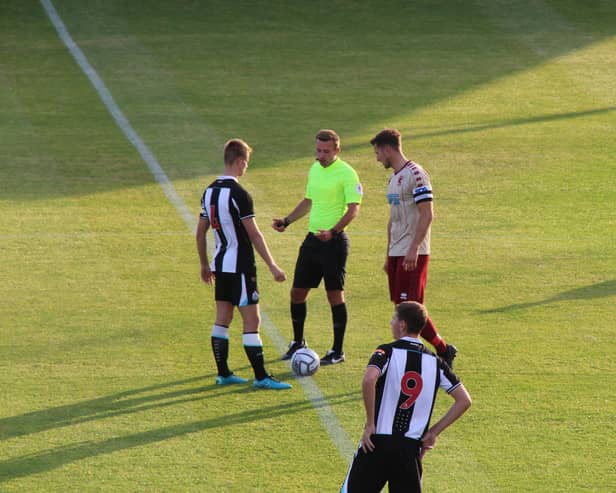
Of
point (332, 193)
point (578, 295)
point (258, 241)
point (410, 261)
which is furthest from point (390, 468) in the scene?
point (578, 295)

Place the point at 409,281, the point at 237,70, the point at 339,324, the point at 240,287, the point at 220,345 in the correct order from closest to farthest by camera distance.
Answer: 1. the point at 240,287
2. the point at 220,345
3. the point at 409,281
4. the point at 339,324
5. the point at 237,70

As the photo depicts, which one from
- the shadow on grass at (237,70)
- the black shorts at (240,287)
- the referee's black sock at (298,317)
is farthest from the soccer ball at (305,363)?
the shadow on grass at (237,70)

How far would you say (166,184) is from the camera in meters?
17.1

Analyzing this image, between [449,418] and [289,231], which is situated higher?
[449,418]

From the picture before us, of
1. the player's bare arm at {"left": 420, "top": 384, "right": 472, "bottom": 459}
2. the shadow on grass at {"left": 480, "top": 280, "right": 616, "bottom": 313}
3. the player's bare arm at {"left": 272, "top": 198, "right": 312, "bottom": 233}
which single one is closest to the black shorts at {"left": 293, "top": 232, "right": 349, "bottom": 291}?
the player's bare arm at {"left": 272, "top": 198, "right": 312, "bottom": 233}

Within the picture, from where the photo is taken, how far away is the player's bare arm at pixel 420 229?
9.82m

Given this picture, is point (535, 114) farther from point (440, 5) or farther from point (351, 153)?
point (440, 5)

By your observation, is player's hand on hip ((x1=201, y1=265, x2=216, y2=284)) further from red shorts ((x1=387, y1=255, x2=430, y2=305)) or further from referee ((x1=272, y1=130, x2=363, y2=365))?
red shorts ((x1=387, y1=255, x2=430, y2=305))

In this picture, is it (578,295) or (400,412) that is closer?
(400,412)

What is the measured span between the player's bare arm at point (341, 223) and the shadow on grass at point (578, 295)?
2.41 metres

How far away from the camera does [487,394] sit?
9.78 metres

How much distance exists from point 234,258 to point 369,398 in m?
3.44

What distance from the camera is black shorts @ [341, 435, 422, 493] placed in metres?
6.65

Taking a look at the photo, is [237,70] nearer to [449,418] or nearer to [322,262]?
[322,262]
